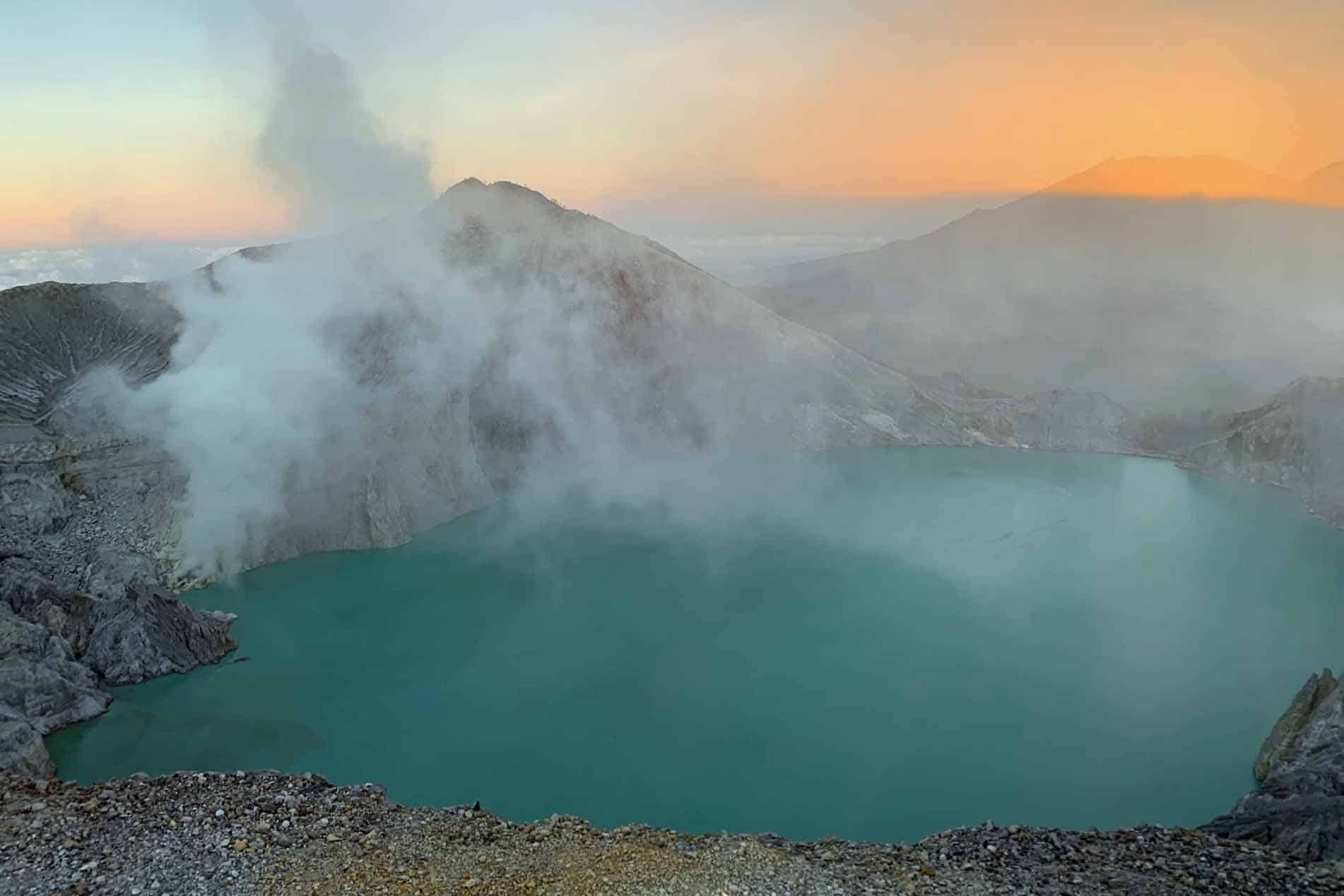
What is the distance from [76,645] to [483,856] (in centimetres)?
2102

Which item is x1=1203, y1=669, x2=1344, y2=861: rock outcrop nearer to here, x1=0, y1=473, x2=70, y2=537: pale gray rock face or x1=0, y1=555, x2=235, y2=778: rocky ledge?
x1=0, y1=555, x2=235, y2=778: rocky ledge

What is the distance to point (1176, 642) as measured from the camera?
1319 inches

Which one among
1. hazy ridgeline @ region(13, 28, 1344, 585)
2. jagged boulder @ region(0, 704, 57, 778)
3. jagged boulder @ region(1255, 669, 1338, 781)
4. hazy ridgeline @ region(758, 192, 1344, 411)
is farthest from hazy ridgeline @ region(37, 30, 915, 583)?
hazy ridgeline @ region(758, 192, 1344, 411)

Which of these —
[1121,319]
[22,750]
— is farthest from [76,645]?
[1121,319]

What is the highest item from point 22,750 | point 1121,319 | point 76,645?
Result: point 1121,319

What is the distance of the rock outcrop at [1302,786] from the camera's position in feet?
49.9

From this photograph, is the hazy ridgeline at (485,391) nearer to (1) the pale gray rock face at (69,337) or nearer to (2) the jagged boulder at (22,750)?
(1) the pale gray rock face at (69,337)

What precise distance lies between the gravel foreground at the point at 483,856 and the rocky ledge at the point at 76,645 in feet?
27.0

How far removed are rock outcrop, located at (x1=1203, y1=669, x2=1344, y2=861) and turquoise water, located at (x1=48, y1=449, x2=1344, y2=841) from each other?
151cm

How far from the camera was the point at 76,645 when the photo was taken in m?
26.7

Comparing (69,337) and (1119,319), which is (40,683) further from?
(1119,319)

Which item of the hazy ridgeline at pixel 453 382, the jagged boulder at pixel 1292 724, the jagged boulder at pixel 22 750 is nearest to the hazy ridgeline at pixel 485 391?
the hazy ridgeline at pixel 453 382

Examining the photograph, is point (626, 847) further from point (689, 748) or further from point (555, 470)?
point (555, 470)

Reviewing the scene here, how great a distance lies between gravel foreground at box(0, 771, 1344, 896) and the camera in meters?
13.1
